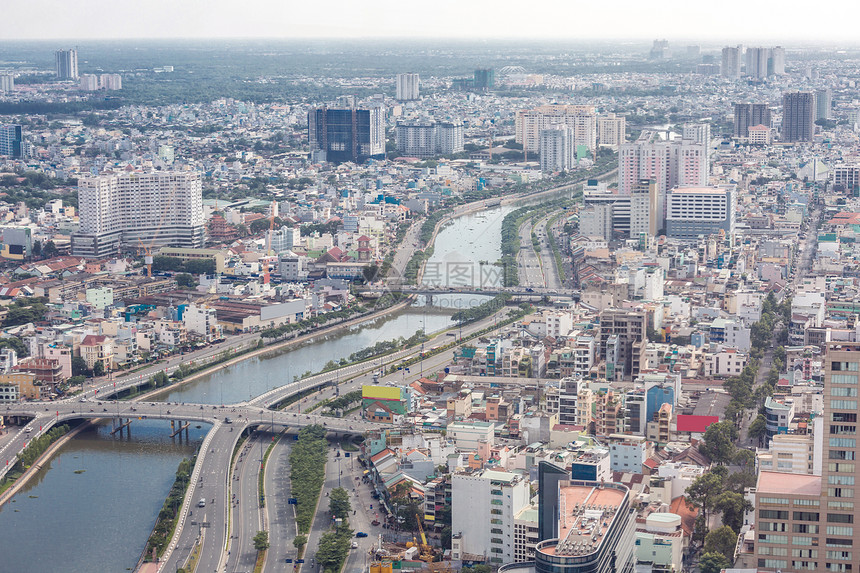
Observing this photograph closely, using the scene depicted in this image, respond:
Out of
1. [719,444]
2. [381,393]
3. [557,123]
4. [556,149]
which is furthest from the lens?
[557,123]

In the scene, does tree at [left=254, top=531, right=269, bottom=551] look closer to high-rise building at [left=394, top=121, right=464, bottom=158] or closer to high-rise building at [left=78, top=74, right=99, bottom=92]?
high-rise building at [left=394, top=121, right=464, bottom=158]

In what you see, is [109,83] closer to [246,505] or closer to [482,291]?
[482,291]

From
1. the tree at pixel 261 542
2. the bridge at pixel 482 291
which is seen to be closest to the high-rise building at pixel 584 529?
the tree at pixel 261 542

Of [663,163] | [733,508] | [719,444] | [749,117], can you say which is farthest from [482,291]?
[749,117]

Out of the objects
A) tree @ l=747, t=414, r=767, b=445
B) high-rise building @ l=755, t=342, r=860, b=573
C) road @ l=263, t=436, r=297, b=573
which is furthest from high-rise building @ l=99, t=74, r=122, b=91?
high-rise building @ l=755, t=342, r=860, b=573

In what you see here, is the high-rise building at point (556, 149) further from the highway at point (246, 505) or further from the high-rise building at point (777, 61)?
the high-rise building at point (777, 61)

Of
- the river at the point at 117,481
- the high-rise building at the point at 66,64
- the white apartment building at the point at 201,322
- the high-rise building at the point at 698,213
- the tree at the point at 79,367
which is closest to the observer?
the river at the point at 117,481
